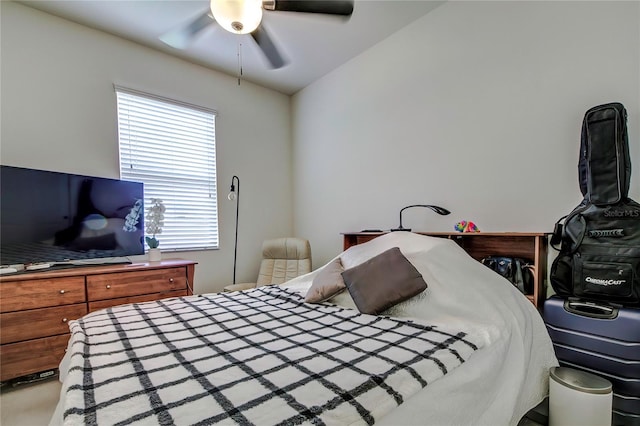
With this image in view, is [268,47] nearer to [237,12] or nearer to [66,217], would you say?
[237,12]

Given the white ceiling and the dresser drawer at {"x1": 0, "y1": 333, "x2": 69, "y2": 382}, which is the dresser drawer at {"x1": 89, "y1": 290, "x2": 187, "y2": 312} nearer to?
the dresser drawer at {"x1": 0, "y1": 333, "x2": 69, "y2": 382}

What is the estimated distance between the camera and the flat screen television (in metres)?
2.11

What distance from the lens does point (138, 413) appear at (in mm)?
694

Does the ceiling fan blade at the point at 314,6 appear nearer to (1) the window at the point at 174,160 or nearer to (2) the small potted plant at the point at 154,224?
(1) the window at the point at 174,160

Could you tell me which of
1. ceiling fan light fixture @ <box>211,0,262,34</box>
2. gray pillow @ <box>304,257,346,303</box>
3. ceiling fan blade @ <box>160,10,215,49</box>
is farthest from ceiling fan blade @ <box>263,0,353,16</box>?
gray pillow @ <box>304,257,346,303</box>

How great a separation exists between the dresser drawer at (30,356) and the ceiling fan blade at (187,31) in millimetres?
2241

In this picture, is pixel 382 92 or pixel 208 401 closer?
pixel 208 401

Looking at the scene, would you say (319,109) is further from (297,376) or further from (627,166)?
(297,376)

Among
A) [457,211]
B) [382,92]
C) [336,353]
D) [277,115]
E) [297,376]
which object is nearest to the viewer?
[297,376]

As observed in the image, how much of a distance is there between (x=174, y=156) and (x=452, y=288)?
2.98m

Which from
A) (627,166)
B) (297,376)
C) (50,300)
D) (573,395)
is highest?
(627,166)

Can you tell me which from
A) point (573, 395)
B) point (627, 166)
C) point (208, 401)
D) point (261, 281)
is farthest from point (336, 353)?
point (261, 281)

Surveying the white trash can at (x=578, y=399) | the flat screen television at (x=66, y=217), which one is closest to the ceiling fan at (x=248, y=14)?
the flat screen television at (x=66, y=217)

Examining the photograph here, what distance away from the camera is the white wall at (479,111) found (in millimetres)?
1797
